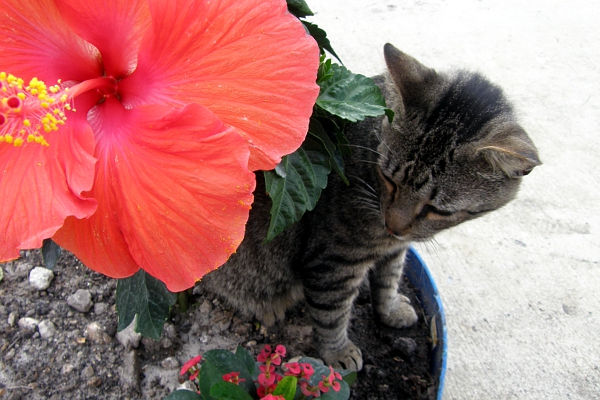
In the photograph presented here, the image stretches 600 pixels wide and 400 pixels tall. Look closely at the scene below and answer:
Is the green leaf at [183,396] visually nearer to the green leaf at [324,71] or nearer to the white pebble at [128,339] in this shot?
the white pebble at [128,339]

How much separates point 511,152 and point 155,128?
66cm

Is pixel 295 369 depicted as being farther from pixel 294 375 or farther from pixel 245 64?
pixel 245 64

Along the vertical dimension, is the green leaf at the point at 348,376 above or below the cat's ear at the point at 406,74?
below

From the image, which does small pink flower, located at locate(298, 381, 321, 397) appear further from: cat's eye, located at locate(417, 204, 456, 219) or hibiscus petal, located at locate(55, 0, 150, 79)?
hibiscus petal, located at locate(55, 0, 150, 79)

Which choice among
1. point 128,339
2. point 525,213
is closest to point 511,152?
point 128,339

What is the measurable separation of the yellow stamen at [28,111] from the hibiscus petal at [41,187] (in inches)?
0.7

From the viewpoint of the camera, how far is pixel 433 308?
1.40 m

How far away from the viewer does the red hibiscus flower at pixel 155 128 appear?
0.49 metres

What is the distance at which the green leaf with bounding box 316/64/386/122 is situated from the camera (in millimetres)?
777

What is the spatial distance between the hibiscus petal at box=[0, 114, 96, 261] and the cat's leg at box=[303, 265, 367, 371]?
0.87 m

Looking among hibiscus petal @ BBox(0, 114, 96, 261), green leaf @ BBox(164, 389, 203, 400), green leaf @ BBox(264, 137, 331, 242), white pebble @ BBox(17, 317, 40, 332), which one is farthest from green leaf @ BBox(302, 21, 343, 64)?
white pebble @ BBox(17, 317, 40, 332)

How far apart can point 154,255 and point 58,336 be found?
81 cm

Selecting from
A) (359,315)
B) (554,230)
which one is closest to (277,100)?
(359,315)

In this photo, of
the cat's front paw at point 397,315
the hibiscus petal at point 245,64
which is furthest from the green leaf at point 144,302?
the cat's front paw at point 397,315
